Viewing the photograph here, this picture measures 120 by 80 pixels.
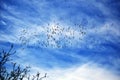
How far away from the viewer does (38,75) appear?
30.3 metres

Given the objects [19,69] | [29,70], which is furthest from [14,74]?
[29,70]

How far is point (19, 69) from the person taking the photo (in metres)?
28.8

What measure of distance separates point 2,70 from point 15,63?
2.30 meters

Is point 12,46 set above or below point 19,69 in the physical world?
above

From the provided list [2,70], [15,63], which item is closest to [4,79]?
[2,70]

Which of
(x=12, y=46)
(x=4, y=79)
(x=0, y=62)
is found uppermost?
(x=12, y=46)

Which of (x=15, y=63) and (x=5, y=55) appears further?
(x=15, y=63)

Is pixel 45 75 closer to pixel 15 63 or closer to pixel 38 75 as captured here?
pixel 38 75

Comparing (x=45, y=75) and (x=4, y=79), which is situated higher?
(x=45, y=75)

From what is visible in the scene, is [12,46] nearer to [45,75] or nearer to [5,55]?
[5,55]

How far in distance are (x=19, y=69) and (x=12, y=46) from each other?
11.0 ft

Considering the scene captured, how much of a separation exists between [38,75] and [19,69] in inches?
118

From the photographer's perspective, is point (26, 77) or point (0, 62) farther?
point (26, 77)

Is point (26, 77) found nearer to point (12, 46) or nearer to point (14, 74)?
point (14, 74)
